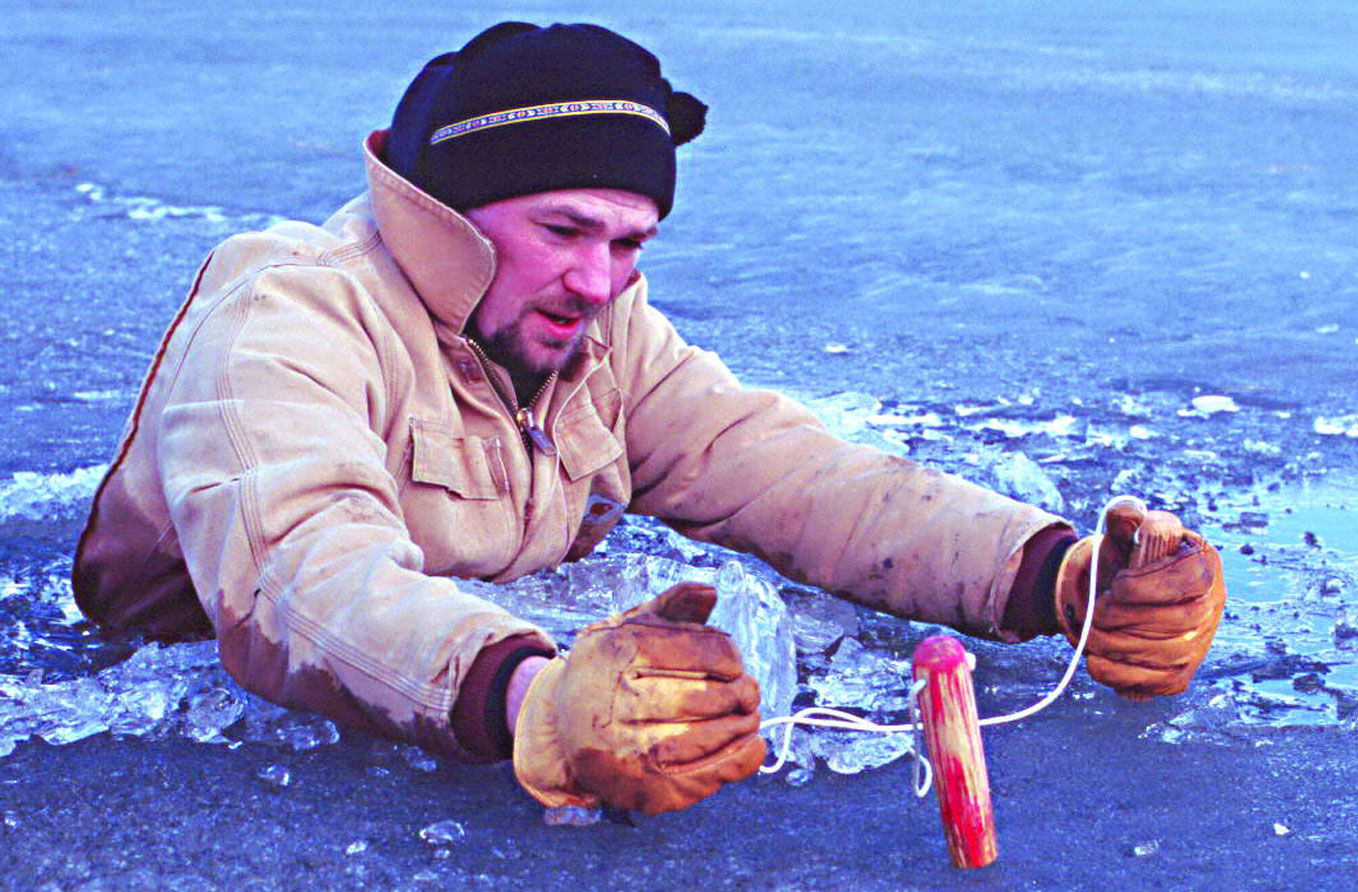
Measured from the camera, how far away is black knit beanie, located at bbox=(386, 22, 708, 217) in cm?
268

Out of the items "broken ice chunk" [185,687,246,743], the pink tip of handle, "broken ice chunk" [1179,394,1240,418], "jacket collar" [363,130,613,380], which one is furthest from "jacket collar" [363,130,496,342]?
"broken ice chunk" [1179,394,1240,418]

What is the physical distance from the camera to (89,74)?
10.6m

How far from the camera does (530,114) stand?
8.81 ft

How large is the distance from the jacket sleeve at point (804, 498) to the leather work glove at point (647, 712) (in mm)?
884

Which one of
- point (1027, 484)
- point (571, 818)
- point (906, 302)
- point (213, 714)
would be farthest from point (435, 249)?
point (906, 302)

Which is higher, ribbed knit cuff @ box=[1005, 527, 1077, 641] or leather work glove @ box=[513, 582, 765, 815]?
leather work glove @ box=[513, 582, 765, 815]

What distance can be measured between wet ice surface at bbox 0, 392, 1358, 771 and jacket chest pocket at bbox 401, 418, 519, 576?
0.38 feet

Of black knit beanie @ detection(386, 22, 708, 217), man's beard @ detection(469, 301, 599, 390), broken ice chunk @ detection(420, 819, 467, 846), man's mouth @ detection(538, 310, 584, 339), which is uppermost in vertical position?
black knit beanie @ detection(386, 22, 708, 217)

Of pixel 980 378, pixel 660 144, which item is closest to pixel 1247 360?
pixel 980 378

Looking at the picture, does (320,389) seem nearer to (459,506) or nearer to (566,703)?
(459,506)

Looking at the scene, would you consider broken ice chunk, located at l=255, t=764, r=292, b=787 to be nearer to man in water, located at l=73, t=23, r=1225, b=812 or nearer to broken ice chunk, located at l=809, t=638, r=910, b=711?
man in water, located at l=73, t=23, r=1225, b=812

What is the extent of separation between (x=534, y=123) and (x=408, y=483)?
570mm

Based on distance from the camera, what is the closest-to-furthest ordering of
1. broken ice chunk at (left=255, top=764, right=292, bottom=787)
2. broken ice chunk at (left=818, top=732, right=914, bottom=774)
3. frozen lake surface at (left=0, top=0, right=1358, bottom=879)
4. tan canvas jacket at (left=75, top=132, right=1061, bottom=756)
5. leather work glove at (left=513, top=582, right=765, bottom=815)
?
leather work glove at (left=513, top=582, right=765, bottom=815) → tan canvas jacket at (left=75, top=132, right=1061, bottom=756) → broken ice chunk at (left=255, top=764, right=292, bottom=787) → broken ice chunk at (left=818, top=732, right=914, bottom=774) → frozen lake surface at (left=0, top=0, right=1358, bottom=879)

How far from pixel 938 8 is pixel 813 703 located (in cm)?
1339
